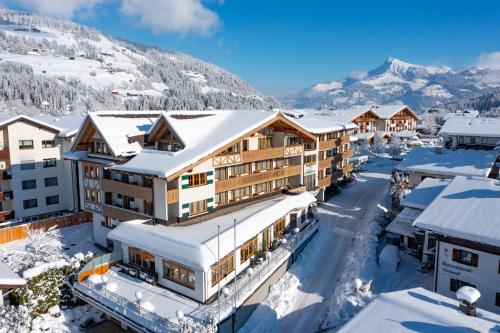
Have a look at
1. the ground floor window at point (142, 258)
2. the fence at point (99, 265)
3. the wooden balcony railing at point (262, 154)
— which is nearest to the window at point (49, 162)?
the fence at point (99, 265)

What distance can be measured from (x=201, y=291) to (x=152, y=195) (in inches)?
334

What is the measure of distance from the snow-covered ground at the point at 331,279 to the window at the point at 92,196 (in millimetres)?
17217

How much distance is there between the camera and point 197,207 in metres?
29.0

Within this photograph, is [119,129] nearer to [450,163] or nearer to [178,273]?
[178,273]

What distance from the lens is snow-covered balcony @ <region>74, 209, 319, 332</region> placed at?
21.0 m

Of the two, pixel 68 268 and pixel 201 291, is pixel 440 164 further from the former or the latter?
pixel 68 268

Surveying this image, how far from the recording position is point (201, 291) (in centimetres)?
2255

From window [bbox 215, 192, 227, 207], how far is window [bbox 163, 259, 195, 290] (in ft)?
25.7

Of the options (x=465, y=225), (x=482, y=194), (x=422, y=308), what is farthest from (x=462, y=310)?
(x=482, y=194)

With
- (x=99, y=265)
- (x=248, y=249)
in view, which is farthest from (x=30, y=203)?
(x=248, y=249)

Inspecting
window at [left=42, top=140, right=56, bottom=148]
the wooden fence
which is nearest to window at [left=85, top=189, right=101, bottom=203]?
the wooden fence

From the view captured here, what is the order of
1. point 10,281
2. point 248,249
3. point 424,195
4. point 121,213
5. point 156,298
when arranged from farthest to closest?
point 121,213
point 424,195
point 248,249
point 156,298
point 10,281

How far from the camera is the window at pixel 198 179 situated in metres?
28.4

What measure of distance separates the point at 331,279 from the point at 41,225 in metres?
26.0
